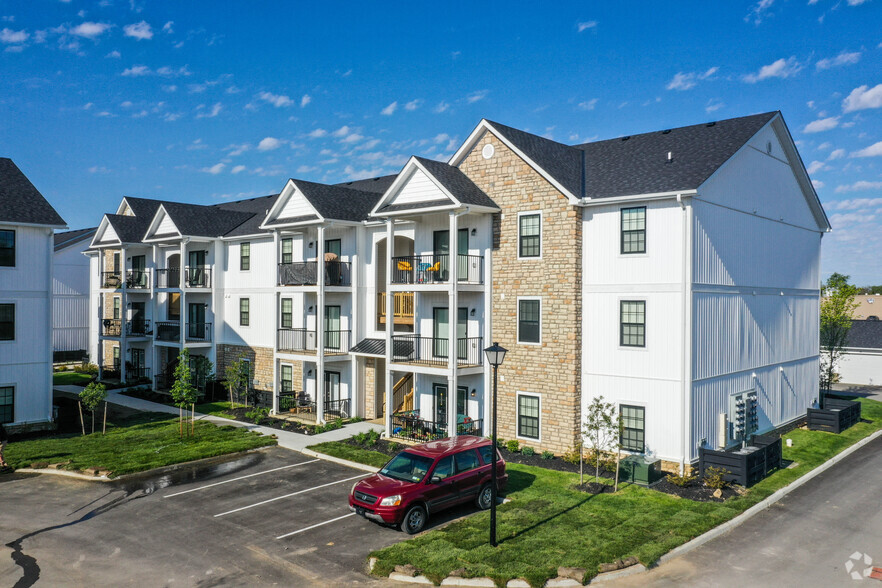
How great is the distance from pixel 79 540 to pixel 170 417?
1539 cm

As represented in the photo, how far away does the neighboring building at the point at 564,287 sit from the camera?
67.2 feet

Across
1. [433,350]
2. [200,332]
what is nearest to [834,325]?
[433,350]

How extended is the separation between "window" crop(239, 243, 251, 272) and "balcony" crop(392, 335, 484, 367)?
12122 millimetres

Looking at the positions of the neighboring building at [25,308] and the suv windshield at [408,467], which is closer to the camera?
the suv windshield at [408,467]

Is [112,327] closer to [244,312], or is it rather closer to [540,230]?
[244,312]

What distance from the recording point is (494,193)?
77.3 ft

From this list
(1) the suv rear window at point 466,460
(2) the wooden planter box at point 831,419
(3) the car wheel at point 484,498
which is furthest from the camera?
(2) the wooden planter box at point 831,419

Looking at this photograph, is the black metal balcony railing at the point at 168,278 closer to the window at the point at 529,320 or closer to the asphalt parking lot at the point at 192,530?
the asphalt parking lot at the point at 192,530

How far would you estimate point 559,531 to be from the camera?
14812 mm

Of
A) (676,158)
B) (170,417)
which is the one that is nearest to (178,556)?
(170,417)

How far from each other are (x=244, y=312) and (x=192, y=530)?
20047mm

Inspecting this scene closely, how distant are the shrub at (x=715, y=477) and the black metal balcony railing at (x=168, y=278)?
29322mm

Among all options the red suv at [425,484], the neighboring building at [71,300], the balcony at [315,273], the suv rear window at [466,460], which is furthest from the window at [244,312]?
the suv rear window at [466,460]

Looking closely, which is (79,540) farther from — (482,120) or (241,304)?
(241,304)
